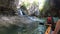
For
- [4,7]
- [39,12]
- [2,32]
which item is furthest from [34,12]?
[2,32]

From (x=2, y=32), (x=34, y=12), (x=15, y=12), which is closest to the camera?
(x=2, y=32)

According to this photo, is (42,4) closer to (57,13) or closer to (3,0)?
(57,13)

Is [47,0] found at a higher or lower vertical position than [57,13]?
higher

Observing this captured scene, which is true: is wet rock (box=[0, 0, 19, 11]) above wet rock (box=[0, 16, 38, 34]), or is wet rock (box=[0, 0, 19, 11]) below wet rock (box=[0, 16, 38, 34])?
above

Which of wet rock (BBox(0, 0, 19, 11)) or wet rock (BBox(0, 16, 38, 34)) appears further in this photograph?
wet rock (BBox(0, 0, 19, 11))

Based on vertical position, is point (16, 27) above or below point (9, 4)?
below

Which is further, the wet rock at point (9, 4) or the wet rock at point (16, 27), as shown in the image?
the wet rock at point (9, 4)

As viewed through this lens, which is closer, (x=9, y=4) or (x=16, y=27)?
(x=16, y=27)

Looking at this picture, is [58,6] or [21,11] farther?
[58,6]

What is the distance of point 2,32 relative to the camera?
608cm

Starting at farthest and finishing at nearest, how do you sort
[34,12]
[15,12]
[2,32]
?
[34,12]
[15,12]
[2,32]

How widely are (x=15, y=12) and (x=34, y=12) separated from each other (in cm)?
180

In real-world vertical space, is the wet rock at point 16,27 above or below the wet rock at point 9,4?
below

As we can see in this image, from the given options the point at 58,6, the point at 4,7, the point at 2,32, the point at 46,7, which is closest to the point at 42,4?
the point at 46,7
